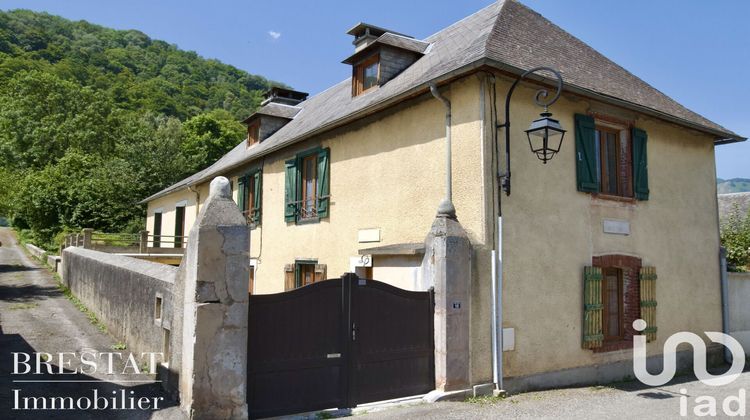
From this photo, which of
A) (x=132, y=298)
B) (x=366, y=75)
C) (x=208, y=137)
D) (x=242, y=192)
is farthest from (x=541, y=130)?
(x=208, y=137)

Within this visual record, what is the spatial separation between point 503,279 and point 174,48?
91.2 meters

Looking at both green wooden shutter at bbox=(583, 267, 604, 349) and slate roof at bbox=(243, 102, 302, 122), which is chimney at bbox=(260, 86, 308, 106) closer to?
slate roof at bbox=(243, 102, 302, 122)

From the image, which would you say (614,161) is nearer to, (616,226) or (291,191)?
(616,226)

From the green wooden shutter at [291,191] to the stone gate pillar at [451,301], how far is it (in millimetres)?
5942

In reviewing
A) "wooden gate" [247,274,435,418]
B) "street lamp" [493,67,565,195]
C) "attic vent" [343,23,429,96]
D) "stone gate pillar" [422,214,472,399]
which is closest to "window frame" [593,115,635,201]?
"street lamp" [493,67,565,195]

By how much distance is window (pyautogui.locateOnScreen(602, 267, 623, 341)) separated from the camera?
30.3 feet

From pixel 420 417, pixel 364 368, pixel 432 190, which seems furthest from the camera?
pixel 432 190

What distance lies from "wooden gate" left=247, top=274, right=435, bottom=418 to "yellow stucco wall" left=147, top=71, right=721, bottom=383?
0.96 meters

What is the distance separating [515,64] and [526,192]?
1969 mm

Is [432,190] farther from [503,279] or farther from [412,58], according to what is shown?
[412,58]

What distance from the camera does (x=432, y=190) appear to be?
8633 mm

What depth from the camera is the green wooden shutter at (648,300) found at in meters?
9.40

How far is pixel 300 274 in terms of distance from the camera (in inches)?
499

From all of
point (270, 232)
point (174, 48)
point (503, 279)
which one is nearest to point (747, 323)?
point (503, 279)
